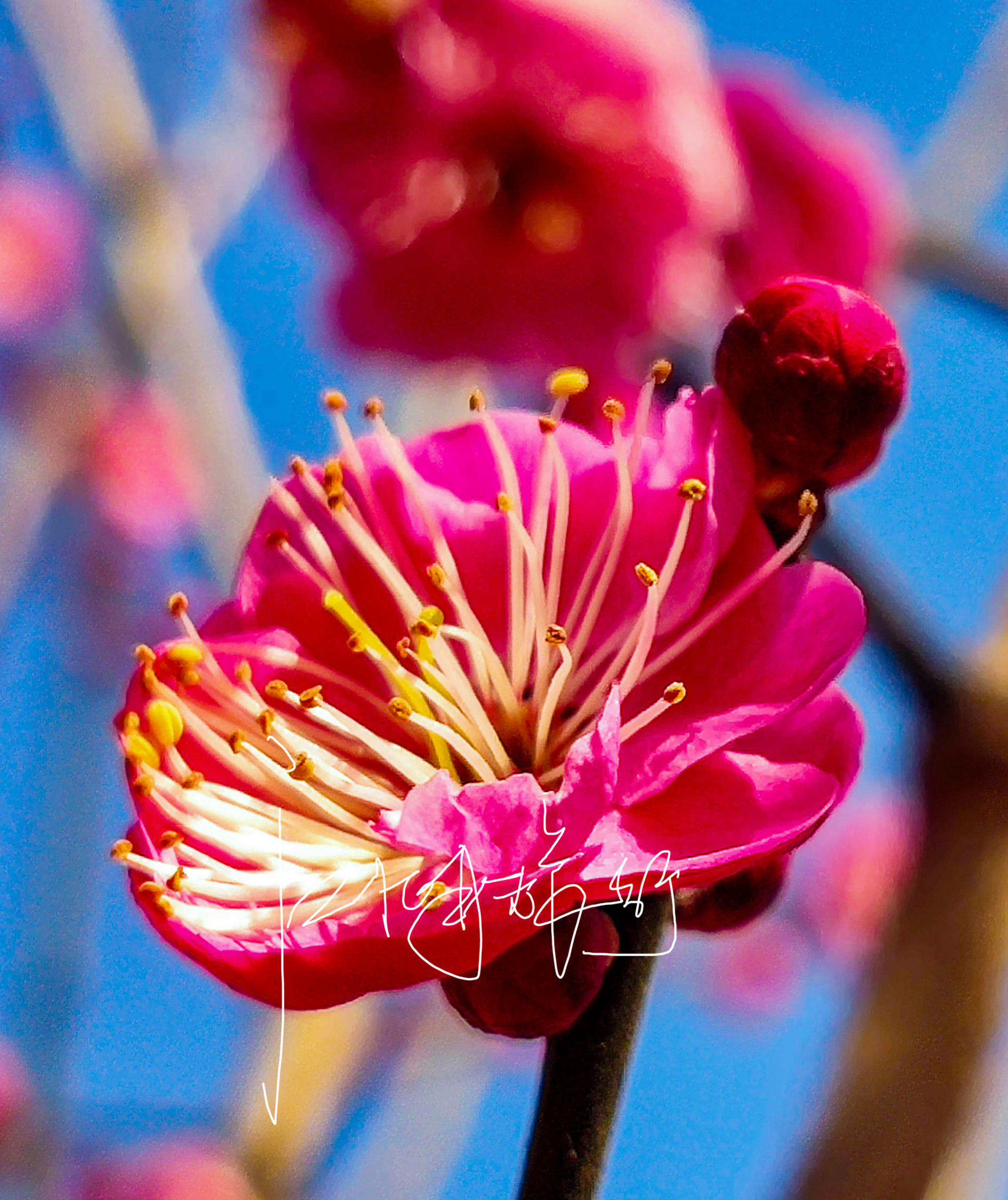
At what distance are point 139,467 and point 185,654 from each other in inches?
73.5

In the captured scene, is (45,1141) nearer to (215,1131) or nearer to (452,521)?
(215,1131)

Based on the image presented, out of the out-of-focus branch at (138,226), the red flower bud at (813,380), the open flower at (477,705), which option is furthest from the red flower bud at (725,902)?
the out-of-focus branch at (138,226)

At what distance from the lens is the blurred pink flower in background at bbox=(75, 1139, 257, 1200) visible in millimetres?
1759

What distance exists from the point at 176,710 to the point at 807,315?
258 millimetres

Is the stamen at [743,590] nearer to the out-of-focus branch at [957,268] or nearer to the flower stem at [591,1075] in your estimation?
the flower stem at [591,1075]

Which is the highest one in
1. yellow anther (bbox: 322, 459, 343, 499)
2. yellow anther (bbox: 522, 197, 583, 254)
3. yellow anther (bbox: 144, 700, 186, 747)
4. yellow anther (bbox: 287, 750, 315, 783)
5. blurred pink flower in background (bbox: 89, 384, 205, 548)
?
yellow anther (bbox: 522, 197, 583, 254)

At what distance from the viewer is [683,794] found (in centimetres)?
39

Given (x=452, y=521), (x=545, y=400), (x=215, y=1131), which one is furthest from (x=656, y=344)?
(x=215, y=1131)

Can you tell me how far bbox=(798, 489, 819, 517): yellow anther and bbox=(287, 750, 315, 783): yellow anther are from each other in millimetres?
191

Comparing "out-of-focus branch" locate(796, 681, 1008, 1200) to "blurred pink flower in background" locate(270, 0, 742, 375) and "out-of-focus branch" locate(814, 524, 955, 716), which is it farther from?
"blurred pink flower in background" locate(270, 0, 742, 375)

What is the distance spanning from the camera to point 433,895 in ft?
1.17

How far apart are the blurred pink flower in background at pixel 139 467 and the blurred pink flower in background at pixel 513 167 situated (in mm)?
1072

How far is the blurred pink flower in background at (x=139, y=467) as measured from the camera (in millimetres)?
2146

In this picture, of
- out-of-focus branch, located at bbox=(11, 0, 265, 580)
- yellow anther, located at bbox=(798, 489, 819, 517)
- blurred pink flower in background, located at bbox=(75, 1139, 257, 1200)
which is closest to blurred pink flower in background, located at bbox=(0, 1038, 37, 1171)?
blurred pink flower in background, located at bbox=(75, 1139, 257, 1200)
